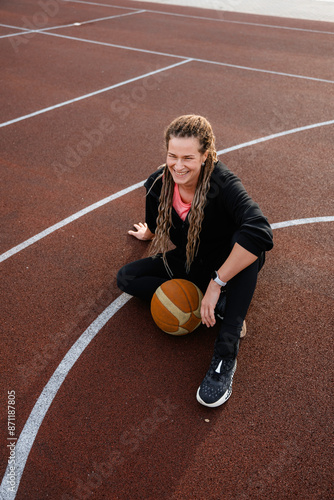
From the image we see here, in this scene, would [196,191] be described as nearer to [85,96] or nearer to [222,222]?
[222,222]

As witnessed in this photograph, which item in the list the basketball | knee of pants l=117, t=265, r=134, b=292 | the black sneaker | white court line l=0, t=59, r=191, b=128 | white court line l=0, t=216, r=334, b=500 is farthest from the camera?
white court line l=0, t=59, r=191, b=128

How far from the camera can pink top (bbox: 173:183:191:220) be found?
155 inches

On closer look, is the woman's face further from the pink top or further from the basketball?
the basketball

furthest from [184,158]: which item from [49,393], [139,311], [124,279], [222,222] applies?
[49,393]

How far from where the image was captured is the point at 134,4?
775 inches

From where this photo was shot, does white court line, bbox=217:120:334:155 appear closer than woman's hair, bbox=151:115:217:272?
No

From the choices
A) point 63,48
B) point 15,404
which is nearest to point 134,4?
point 63,48

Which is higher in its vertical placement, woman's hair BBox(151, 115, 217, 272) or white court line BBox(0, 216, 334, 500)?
woman's hair BBox(151, 115, 217, 272)

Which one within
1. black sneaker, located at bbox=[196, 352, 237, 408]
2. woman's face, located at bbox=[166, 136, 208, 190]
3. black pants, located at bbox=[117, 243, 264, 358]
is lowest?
black sneaker, located at bbox=[196, 352, 237, 408]

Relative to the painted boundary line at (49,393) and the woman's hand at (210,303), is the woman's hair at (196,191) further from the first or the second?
the painted boundary line at (49,393)

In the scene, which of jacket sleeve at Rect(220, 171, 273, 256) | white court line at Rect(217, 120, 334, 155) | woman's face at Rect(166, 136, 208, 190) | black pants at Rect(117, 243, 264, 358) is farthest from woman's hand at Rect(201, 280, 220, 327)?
white court line at Rect(217, 120, 334, 155)

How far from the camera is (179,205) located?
3.96 metres

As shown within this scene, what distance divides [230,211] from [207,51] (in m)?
10.3

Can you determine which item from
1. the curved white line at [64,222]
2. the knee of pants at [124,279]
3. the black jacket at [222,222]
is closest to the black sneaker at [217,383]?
the black jacket at [222,222]
